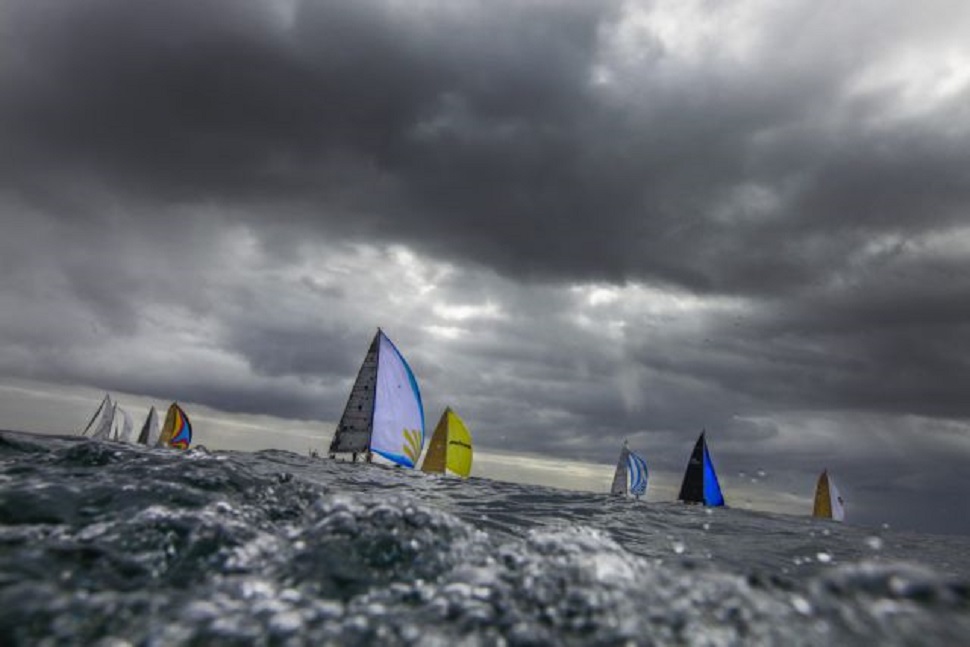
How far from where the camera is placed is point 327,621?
4.18 metres

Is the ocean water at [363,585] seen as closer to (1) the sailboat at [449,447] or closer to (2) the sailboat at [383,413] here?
(2) the sailboat at [383,413]

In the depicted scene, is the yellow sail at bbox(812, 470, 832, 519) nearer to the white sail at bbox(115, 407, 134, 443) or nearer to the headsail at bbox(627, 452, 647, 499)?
the headsail at bbox(627, 452, 647, 499)

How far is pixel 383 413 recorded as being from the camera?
36938mm

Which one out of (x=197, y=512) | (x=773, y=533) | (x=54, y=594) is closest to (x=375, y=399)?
(x=773, y=533)

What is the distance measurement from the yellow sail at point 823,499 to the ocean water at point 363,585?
184 feet

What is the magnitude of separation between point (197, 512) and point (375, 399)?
30078 mm

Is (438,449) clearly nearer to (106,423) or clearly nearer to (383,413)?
(383,413)

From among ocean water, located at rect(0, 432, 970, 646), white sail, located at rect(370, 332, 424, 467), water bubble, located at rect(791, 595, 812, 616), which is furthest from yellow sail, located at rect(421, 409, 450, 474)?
water bubble, located at rect(791, 595, 812, 616)

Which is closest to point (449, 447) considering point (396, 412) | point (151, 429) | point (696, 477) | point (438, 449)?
point (438, 449)

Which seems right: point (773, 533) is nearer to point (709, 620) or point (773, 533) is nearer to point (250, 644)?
point (709, 620)

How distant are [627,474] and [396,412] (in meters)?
28.8

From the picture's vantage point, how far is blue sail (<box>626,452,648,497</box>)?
58469 mm

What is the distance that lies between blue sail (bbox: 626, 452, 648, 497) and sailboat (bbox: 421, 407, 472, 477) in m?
16.7

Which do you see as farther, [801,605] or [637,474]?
[637,474]
